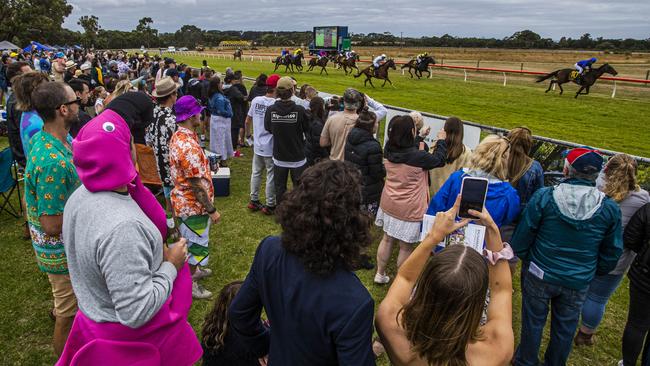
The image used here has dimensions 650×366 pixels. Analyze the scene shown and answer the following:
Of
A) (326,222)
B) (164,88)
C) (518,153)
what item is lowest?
(518,153)

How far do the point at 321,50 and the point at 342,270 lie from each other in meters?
40.9

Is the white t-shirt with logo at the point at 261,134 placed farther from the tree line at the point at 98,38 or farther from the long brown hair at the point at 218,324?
the tree line at the point at 98,38

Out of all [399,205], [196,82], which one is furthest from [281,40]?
[399,205]

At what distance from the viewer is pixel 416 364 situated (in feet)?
4.99

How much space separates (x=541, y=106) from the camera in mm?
15812

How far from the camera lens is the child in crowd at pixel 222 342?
2.14 m

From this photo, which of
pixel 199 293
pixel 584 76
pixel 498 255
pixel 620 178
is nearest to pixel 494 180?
pixel 620 178

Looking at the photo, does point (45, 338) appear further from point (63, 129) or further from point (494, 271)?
point (494, 271)

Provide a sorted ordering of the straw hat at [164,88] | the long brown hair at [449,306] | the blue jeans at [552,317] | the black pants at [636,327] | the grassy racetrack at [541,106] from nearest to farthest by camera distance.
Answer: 1. the long brown hair at [449,306]
2. the blue jeans at [552,317]
3. the black pants at [636,327]
4. the straw hat at [164,88]
5. the grassy racetrack at [541,106]

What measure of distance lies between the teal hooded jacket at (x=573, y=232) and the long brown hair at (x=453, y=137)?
5.20 ft

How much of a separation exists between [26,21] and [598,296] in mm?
70423

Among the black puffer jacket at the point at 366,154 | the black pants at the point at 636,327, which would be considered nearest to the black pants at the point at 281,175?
the black puffer jacket at the point at 366,154

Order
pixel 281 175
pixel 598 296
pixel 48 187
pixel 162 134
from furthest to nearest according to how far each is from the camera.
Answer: pixel 281 175, pixel 162 134, pixel 598 296, pixel 48 187

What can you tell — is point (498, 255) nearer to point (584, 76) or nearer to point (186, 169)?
point (186, 169)
